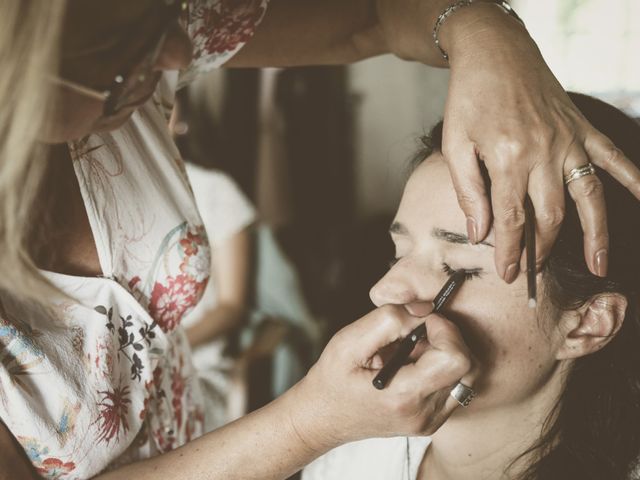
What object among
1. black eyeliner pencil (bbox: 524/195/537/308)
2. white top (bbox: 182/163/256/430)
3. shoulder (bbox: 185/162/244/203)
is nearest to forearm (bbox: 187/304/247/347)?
white top (bbox: 182/163/256/430)

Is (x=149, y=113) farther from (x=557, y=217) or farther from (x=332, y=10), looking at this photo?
(x=557, y=217)

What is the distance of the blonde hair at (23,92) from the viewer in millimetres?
673

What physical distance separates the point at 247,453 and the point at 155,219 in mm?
443

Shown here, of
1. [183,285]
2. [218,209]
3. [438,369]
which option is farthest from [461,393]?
[218,209]

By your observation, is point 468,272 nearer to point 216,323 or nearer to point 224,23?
point 224,23

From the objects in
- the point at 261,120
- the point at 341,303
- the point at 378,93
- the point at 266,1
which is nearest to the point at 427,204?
the point at 266,1

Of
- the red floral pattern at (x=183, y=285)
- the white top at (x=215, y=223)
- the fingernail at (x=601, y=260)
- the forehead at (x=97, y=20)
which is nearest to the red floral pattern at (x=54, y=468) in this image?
the red floral pattern at (x=183, y=285)

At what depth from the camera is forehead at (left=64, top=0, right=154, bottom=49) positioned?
0.70 m

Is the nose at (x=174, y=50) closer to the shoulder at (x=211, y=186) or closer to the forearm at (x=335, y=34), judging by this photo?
the forearm at (x=335, y=34)

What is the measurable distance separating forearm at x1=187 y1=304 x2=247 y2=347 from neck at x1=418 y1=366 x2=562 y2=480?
1410mm

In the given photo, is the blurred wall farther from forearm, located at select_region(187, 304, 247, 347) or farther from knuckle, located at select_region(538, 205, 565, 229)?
knuckle, located at select_region(538, 205, 565, 229)

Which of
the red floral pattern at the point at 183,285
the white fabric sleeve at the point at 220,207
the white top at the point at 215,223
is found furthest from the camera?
the white fabric sleeve at the point at 220,207

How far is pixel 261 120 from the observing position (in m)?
3.45

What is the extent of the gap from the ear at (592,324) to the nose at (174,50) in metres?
0.86
